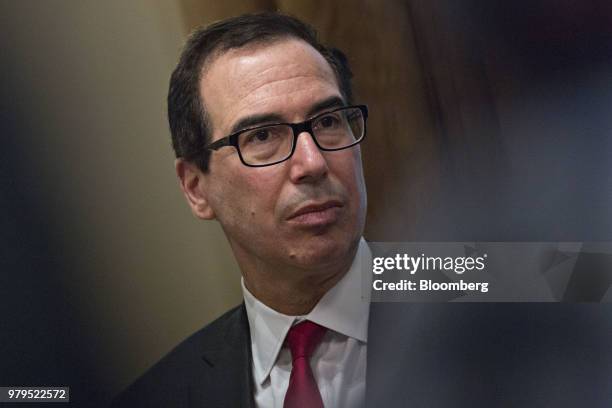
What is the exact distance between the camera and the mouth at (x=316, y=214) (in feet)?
4.98

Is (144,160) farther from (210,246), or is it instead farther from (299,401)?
(299,401)

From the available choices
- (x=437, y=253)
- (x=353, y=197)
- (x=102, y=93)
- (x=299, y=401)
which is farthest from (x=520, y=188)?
(x=102, y=93)

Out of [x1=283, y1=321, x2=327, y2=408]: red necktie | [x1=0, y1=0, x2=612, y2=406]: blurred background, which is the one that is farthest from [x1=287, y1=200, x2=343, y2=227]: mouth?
[x1=283, y1=321, x2=327, y2=408]: red necktie

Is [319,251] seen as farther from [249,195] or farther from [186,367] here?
[186,367]

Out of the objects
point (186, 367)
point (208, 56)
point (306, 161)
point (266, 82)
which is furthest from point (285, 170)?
point (186, 367)

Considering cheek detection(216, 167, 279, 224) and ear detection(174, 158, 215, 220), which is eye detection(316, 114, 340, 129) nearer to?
cheek detection(216, 167, 279, 224)

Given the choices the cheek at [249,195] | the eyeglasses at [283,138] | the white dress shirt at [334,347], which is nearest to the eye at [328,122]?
the eyeglasses at [283,138]

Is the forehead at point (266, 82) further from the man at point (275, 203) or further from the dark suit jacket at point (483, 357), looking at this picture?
the dark suit jacket at point (483, 357)

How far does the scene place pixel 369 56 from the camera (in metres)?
1.63

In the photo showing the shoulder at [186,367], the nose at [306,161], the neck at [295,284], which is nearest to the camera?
the nose at [306,161]

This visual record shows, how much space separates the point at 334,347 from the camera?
163 cm

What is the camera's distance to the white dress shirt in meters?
1.62

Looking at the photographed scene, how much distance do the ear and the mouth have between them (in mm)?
198

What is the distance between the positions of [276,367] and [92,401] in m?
0.41
